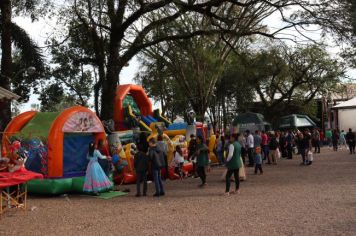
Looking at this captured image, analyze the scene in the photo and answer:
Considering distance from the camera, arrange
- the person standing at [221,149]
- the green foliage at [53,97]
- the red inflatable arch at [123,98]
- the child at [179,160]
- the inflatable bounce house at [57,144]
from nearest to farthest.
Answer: the inflatable bounce house at [57,144]
the child at [179,160]
the person standing at [221,149]
the red inflatable arch at [123,98]
the green foliage at [53,97]

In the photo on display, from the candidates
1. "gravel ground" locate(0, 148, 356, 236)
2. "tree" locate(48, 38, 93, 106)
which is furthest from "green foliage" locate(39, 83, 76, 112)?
"gravel ground" locate(0, 148, 356, 236)

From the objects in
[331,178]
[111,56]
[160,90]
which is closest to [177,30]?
[111,56]

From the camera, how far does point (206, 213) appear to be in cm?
929

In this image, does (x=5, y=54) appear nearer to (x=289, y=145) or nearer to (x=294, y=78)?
(x=289, y=145)

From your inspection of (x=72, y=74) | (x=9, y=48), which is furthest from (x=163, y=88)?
(x=9, y=48)

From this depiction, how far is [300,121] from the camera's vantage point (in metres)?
36.9

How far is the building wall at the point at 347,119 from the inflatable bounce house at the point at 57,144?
3882 centimetres

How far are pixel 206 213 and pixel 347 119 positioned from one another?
139 ft

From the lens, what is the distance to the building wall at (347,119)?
47281 mm

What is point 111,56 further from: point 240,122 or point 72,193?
point 240,122

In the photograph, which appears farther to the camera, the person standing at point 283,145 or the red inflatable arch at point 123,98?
the person standing at point 283,145

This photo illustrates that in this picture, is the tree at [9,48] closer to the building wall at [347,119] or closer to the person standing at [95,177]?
the person standing at [95,177]

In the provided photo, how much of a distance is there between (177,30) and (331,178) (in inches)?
482

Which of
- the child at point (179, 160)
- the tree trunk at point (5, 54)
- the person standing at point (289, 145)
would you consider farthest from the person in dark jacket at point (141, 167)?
the person standing at point (289, 145)
